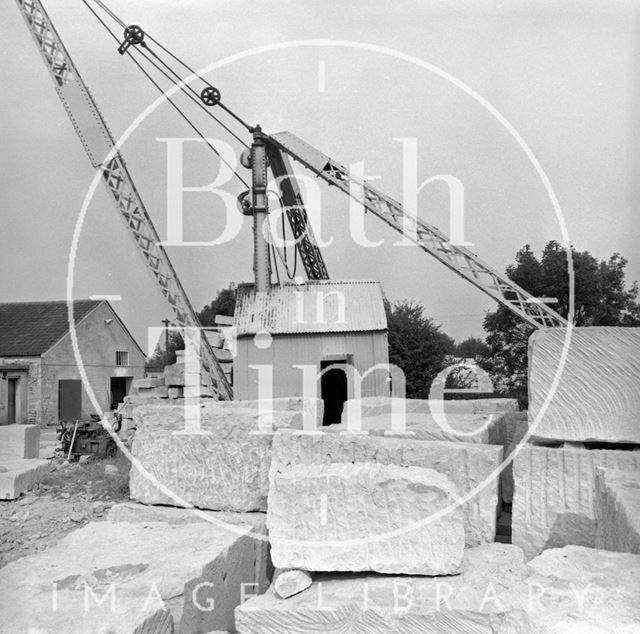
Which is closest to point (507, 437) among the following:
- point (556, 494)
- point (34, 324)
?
point (556, 494)

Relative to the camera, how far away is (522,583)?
1952mm

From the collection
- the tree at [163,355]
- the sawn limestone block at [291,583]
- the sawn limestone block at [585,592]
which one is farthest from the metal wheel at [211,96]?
the tree at [163,355]

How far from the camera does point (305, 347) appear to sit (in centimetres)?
1261

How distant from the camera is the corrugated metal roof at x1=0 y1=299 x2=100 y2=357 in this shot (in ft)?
75.9

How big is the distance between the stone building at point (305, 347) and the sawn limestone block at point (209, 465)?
8908 mm

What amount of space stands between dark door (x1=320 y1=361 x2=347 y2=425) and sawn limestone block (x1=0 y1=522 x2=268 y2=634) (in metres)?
9.92

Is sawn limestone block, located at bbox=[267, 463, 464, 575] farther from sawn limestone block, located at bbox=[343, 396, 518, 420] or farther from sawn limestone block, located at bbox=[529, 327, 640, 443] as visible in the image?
sawn limestone block, located at bbox=[343, 396, 518, 420]

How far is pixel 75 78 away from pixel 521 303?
12.2 m

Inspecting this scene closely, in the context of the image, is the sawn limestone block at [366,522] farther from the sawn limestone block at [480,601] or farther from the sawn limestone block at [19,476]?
the sawn limestone block at [19,476]

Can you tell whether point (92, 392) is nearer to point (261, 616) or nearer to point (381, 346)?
point (381, 346)

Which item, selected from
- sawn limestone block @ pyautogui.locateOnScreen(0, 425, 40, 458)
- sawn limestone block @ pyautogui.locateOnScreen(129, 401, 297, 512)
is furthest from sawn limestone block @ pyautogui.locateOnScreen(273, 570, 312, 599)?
sawn limestone block @ pyautogui.locateOnScreen(0, 425, 40, 458)

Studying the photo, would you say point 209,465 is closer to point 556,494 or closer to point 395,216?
point 556,494

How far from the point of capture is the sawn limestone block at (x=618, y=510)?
1984 mm

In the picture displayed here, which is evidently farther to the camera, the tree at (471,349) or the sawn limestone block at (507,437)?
the tree at (471,349)
